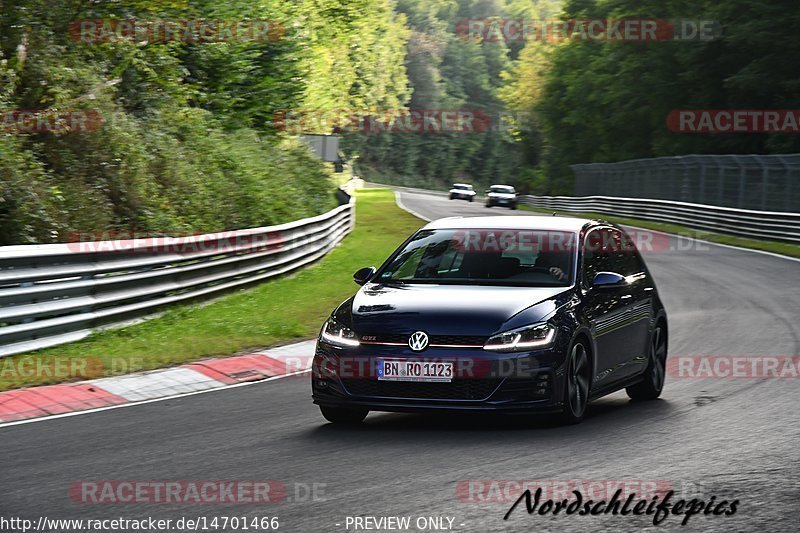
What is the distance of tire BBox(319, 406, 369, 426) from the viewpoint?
29.4 feet

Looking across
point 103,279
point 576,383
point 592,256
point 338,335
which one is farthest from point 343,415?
point 103,279

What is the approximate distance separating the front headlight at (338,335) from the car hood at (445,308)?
0.06 metres

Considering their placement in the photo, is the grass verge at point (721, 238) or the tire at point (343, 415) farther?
the grass verge at point (721, 238)

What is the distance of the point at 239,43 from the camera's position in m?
31.8

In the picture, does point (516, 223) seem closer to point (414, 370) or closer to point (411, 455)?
point (414, 370)

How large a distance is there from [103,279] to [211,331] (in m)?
1.53

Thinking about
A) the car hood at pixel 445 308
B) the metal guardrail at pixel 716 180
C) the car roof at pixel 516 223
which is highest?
the car roof at pixel 516 223

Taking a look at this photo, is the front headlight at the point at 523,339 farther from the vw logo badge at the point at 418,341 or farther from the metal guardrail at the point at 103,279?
the metal guardrail at the point at 103,279

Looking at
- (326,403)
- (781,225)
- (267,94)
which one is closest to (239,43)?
(267,94)

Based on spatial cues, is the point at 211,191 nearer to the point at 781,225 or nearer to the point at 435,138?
the point at 781,225

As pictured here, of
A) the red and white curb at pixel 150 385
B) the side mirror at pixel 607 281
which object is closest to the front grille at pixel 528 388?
the side mirror at pixel 607 281

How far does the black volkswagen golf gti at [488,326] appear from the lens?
27.3 feet

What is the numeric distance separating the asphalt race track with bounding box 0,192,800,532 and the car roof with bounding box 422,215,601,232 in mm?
1513

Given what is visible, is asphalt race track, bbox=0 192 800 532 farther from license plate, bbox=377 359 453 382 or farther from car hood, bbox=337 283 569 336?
car hood, bbox=337 283 569 336
